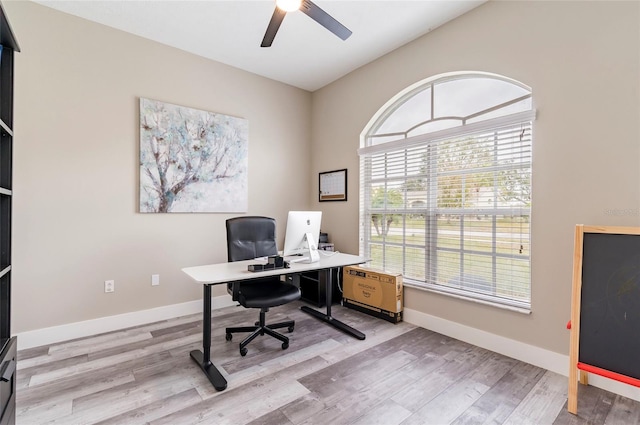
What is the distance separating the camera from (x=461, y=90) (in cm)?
288

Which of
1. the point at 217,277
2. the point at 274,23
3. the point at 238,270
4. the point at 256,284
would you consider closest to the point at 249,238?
the point at 256,284

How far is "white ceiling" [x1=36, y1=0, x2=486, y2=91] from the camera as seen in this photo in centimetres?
259

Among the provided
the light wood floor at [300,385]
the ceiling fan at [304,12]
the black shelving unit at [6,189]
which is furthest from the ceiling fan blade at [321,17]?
the light wood floor at [300,385]

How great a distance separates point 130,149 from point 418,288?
10.8ft

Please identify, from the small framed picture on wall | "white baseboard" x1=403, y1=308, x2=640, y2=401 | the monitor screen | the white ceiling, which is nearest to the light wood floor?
"white baseboard" x1=403, y1=308, x2=640, y2=401

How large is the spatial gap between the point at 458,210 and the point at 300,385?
80.5 inches

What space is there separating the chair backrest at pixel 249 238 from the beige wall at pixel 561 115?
1.74 metres

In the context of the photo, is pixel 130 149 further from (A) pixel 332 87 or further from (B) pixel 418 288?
(B) pixel 418 288

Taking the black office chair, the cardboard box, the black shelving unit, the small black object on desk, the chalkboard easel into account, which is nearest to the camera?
the black shelving unit

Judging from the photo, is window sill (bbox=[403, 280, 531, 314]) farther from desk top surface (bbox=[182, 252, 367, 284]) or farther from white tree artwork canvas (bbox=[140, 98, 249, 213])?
white tree artwork canvas (bbox=[140, 98, 249, 213])

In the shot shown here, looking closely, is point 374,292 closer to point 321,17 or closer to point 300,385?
point 300,385

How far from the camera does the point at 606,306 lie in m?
1.78

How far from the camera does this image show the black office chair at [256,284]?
238cm

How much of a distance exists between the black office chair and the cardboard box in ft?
3.04
